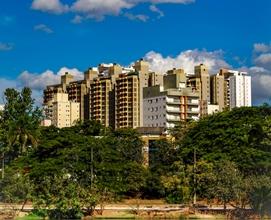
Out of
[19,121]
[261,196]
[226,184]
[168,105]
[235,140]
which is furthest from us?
[168,105]

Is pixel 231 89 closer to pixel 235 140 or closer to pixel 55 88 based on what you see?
pixel 55 88

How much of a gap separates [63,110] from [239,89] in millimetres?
42339

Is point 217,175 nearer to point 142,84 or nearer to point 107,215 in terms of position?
point 107,215

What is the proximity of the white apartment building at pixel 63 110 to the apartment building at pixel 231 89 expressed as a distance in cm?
3244

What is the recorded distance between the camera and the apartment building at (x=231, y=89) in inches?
6014

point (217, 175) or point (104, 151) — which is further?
point (104, 151)

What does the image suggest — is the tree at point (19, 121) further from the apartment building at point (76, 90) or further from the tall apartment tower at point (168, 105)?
the apartment building at point (76, 90)

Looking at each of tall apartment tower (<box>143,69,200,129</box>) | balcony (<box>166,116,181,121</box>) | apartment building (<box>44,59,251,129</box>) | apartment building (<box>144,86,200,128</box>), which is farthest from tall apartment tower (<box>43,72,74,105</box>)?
balcony (<box>166,116,181,121</box>)

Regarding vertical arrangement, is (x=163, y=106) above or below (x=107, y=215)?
above

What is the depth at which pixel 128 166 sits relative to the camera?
57.8 meters

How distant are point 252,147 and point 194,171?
245 inches

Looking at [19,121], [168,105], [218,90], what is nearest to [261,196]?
[19,121]

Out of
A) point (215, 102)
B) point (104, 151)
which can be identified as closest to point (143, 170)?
point (104, 151)

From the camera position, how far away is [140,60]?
147 meters
